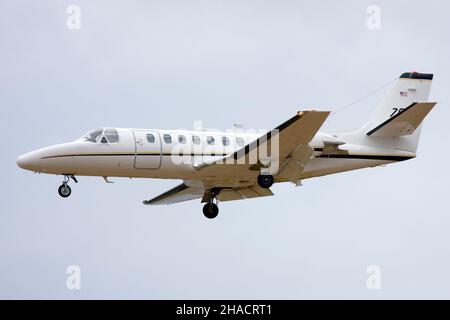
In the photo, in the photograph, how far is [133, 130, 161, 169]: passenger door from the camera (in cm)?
3378

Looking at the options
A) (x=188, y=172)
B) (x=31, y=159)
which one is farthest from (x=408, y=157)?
(x=31, y=159)

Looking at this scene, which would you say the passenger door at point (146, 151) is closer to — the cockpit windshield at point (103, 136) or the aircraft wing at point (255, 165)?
the cockpit windshield at point (103, 136)

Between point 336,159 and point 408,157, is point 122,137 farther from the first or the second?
point 408,157

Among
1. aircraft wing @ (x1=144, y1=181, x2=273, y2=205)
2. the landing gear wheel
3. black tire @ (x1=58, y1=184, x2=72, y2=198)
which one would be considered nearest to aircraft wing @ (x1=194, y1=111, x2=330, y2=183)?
the landing gear wheel

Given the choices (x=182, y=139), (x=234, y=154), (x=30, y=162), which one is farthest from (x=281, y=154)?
(x=30, y=162)

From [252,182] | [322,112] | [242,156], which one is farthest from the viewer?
[252,182]

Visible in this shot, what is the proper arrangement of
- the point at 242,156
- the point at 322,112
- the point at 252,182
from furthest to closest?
the point at 252,182
the point at 242,156
the point at 322,112

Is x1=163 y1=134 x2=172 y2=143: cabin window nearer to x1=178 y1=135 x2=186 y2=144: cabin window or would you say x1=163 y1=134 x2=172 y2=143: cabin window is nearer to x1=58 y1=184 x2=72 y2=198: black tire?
x1=178 y1=135 x2=186 y2=144: cabin window

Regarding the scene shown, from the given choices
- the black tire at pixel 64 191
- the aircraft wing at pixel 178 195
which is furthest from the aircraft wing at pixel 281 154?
the black tire at pixel 64 191

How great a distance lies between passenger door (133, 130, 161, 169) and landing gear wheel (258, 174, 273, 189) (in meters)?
3.45

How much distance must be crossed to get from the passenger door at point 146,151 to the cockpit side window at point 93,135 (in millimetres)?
1169

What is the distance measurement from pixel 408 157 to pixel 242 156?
6.88 m

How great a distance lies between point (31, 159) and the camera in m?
33.5

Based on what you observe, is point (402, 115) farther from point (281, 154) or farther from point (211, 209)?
point (211, 209)
